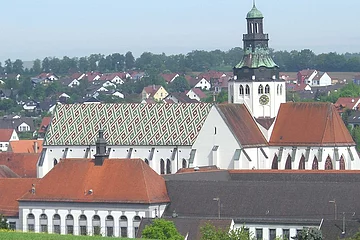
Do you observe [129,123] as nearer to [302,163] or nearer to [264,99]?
[264,99]

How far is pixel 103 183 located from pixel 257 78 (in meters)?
23.1

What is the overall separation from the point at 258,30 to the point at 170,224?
36522 millimetres

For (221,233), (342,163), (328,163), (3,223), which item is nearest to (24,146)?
(328,163)

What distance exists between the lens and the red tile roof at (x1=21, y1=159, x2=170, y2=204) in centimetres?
9854

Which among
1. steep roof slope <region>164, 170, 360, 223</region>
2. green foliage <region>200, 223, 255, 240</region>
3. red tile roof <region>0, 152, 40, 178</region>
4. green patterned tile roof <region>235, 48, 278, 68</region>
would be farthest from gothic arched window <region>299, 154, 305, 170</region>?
green foliage <region>200, 223, 255, 240</region>

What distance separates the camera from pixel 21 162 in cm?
13450

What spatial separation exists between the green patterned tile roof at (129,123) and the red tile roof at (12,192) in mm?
15816

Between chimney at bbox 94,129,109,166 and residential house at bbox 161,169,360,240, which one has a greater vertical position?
chimney at bbox 94,129,109,166

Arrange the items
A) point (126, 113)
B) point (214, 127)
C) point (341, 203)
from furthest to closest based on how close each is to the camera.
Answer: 1. point (126, 113)
2. point (214, 127)
3. point (341, 203)

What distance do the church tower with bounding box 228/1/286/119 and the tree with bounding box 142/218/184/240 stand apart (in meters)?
33.2

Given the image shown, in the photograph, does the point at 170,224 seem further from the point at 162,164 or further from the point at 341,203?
the point at 162,164

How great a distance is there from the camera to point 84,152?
123062mm

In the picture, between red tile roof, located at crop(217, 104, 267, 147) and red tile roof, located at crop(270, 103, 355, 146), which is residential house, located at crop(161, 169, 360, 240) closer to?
red tile roof, located at crop(217, 104, 267, 147)

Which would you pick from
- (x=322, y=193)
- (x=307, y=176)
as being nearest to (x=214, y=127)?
(x=307, y=176)
